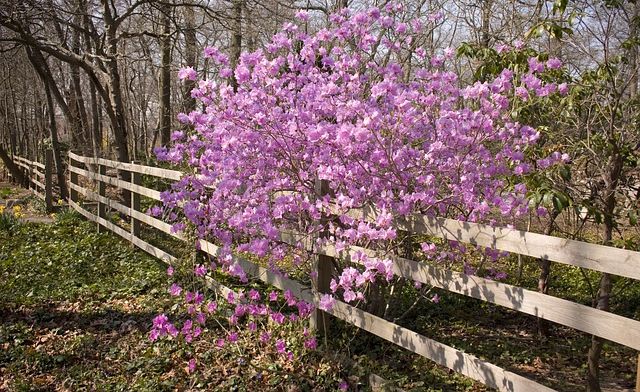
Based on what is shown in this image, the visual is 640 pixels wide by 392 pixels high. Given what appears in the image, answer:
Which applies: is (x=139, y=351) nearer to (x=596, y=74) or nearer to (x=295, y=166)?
(x=295, y=166)

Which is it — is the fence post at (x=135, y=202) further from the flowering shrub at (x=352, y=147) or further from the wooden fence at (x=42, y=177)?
the wooden fence at (x=42, y=177)

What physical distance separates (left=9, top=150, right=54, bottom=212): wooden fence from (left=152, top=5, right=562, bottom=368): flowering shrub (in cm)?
937

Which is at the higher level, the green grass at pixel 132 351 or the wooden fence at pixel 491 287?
the wooden fence at pixel 491 287

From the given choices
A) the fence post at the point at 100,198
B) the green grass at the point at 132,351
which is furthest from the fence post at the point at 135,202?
the fence post at the point at 100,198

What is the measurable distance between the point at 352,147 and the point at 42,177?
1483 centimetres

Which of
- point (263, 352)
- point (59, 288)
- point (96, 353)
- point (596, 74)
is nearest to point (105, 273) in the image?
point (59, 288)

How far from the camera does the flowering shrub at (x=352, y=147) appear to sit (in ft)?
12.2

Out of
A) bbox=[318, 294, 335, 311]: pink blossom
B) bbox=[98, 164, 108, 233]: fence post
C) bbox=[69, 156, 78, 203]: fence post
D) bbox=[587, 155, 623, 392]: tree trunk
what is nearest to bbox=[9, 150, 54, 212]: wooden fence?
bbox=[69, 156, 78, 203]: fence post

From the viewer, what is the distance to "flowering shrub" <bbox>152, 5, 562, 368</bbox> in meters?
3.72

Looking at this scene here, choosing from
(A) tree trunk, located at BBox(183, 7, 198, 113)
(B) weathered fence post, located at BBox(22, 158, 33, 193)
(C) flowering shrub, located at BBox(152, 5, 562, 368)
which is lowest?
(B) weathered fence post, located at BBox(22, 158, 33, 193)

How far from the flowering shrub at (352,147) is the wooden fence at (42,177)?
9373mm

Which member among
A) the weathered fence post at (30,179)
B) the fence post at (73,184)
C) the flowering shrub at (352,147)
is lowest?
the weathered fence post at (30,179)

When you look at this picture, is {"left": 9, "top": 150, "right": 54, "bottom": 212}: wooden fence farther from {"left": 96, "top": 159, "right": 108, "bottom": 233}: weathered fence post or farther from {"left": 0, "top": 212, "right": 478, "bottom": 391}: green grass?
{"left": 0, "top": 212, "right": 478, "bottom": 391}: green grass

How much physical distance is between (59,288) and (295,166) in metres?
4.04
